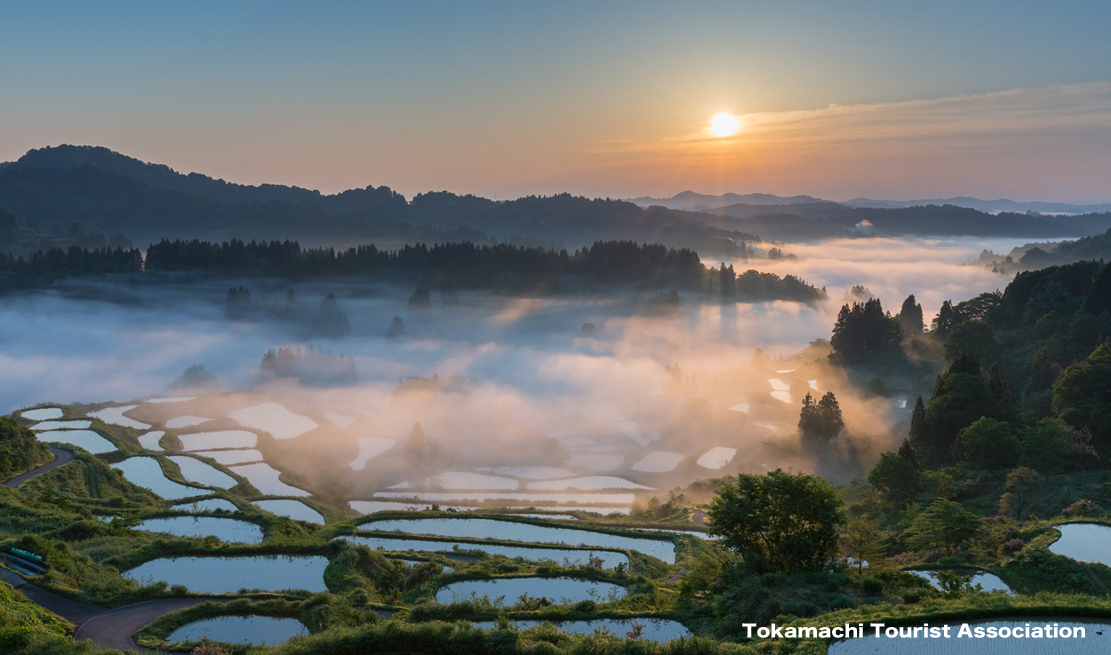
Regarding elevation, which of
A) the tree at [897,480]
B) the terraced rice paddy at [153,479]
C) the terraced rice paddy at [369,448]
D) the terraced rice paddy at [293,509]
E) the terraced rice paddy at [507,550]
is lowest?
the terraced rice paddy at [369,448]

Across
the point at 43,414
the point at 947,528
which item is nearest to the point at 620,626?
the point at 947,528

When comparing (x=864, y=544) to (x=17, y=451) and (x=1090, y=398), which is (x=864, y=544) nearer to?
(x=1090, y=398)

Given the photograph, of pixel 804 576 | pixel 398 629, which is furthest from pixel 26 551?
pixel 804 576

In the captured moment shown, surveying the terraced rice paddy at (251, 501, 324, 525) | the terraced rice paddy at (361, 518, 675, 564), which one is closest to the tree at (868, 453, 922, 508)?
the terraced rice paddy at (361, 518, 675, 564)

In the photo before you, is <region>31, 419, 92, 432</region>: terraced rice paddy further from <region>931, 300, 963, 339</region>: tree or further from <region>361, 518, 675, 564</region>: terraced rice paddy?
<region>931, 300, 963, 339</region>: tree

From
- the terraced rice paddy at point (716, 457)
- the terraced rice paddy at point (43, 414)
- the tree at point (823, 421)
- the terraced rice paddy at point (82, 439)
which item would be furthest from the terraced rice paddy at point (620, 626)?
the terraced rice paddy at point (43, 414)

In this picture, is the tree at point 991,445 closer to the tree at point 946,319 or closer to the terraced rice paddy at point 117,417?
the tree at point 946,319
